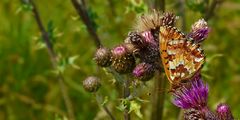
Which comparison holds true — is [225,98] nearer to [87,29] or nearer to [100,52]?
[87,29]

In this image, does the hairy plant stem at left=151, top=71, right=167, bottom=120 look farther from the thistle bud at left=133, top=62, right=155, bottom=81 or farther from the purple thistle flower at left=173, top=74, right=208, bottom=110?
the purple thistle flower at left=173, top=74, right=208, bottom=110

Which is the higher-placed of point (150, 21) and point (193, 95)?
point (150, 21)

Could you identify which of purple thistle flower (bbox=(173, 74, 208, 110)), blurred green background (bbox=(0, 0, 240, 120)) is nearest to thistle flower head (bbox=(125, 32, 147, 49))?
purple thistle flower (bbox=(173, 74, 208, 110))

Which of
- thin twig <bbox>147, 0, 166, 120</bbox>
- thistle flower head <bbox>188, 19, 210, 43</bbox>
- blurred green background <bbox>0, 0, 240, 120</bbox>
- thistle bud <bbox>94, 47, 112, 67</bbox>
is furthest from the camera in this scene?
blurred green background <bbox>0, 0, 240, 120</bbox>

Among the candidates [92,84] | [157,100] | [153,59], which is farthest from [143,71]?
[157,100]

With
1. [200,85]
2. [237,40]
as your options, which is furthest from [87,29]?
[237,40]

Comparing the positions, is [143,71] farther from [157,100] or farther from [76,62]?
[76,62]

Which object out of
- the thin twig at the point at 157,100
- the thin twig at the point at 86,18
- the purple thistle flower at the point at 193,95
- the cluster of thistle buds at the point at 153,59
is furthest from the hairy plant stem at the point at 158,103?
the purple thistle flower at the point at 193,95
